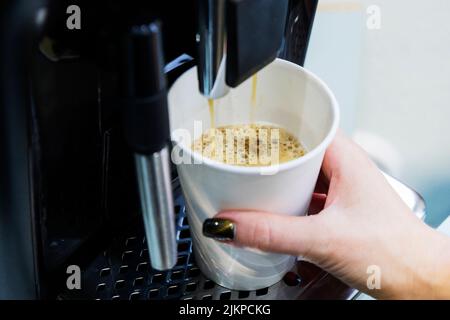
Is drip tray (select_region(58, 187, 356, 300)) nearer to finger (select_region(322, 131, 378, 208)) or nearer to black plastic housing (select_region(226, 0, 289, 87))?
finger (select_region(322, 131, 378, 208))

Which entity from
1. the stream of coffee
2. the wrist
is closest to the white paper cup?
the stream of coffee

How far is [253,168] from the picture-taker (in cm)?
34

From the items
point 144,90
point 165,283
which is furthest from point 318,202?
point 144,90

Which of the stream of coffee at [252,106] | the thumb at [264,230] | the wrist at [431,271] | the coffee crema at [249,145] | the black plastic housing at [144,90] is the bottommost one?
the wrist at [431,271]

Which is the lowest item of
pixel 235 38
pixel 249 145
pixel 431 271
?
pixel 431 271

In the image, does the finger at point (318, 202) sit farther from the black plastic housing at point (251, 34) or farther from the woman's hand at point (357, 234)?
the black plastic housing at point (251, 34)

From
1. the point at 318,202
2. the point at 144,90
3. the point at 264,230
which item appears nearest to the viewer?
the point at 144,90

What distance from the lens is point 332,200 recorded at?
0.44 metres

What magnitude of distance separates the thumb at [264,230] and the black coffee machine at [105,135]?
0.05 metres

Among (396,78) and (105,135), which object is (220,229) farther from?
(396,78)

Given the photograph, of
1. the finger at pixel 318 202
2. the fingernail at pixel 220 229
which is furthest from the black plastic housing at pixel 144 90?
the finger at pixel 318 202

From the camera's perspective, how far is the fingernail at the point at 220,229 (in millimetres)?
383

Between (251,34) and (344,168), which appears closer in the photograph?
(251,34)

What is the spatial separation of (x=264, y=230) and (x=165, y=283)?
12 centimetres
